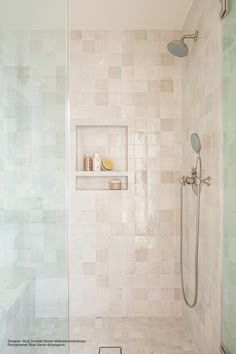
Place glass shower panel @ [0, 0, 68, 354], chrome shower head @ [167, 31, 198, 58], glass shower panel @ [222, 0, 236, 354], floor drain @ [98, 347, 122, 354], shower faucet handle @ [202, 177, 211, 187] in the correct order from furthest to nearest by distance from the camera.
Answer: chrome shower head @ [167, 31, 198, 58], floor drain @ [98, 347, 122, 354], shower faucet handle @ [202, 177, 211, 187], glass shower panel @ [222, 0, 236, 354], glass shower panel @ [0, 0, 68, 354]

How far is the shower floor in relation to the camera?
219cm

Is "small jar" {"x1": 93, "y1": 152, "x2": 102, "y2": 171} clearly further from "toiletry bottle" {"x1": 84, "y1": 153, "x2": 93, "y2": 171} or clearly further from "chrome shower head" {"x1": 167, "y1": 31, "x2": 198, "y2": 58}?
"chrome shower head" {"x1": 167, "y1": 31, "x2": 198, "y2": 58}

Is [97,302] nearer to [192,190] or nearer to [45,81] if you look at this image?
[192,190]

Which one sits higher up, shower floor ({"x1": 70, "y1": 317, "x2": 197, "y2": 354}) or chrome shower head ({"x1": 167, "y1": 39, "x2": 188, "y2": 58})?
chrome shower head ({"x1": 167, "y1": 39, "x2": 188, "y2": 58})

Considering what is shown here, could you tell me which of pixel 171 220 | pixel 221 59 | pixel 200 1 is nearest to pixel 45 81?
pixel 221 59

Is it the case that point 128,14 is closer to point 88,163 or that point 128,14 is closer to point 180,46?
point 180,46

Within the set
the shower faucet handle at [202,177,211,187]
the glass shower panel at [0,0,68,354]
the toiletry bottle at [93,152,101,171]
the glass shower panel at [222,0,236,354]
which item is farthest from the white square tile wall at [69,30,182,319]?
the glass shower panel at [0,0,68,354]

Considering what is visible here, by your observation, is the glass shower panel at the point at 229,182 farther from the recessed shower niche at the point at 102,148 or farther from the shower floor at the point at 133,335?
the recessed shower niche at the point at 102,148

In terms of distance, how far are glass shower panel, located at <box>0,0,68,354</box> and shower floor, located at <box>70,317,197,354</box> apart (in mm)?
893

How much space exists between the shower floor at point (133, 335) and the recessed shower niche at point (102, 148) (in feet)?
3.69

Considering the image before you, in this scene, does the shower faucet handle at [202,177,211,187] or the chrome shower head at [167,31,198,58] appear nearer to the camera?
the shower faucet handle at [202,177,211,187]

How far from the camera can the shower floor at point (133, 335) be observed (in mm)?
2193

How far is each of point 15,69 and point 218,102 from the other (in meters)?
1.11

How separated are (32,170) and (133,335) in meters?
1.66
